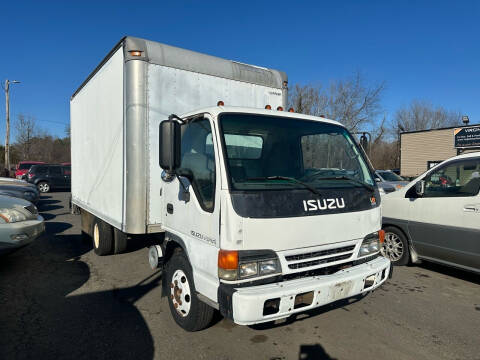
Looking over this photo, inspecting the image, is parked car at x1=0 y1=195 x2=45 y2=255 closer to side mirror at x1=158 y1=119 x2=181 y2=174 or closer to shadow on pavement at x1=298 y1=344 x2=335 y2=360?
side mirror at x1=158 y1=119 x2=181 y2=174

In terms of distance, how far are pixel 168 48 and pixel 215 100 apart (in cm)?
93

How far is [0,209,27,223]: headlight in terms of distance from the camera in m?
5.27

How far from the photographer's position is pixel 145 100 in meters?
4.22

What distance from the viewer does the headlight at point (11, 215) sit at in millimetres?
5266

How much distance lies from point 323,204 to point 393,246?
3585mm

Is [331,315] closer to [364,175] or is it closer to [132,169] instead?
[364,175]

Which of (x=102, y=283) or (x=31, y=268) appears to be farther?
(x=31, y=268)

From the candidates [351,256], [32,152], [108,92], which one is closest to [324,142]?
[351,256]

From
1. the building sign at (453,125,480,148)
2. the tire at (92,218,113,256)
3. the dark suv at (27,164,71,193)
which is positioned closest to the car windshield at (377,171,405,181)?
the building sign at (453,125,480,148)

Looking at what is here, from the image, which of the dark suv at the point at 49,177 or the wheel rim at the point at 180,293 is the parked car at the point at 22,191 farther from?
the wheel rim at the point at 180,293

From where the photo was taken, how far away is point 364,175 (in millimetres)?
3678

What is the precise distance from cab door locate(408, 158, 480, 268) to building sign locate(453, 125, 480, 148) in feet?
68.4

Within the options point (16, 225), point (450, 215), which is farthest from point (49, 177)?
point (450, 215)

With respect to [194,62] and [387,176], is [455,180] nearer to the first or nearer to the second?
[194,62]
